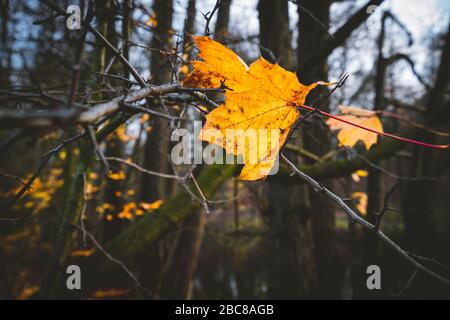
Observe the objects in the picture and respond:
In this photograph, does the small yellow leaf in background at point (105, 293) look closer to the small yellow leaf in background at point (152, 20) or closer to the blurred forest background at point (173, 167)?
the blurred forest background at point (173, 167)

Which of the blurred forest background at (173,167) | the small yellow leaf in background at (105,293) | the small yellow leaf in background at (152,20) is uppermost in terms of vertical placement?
the small yellow leaf in background at (152,20)

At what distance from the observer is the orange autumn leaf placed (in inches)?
30.1

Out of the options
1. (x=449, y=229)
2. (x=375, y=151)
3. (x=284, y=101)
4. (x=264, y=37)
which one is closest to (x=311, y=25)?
(x=264, y=37)

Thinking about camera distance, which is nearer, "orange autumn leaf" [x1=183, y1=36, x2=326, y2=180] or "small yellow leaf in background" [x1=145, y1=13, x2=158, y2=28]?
"orange autumn leaf" [x1=183, y1=36, x2=326, y2=180]

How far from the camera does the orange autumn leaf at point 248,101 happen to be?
76 cm

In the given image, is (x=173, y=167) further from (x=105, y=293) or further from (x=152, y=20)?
(x=105, y=293)

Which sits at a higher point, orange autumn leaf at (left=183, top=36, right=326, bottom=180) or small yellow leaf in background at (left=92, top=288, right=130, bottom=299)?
orange autumn leaf at (left=183, top=36, right=326, bottom=180)

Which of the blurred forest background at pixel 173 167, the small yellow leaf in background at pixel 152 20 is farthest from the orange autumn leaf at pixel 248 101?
the small yellow leaf in background at pixel 152 20

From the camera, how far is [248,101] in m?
0.81

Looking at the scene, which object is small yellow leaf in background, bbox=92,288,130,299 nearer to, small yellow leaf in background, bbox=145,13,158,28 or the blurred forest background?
the blurred forest background

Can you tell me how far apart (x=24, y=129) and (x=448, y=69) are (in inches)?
180

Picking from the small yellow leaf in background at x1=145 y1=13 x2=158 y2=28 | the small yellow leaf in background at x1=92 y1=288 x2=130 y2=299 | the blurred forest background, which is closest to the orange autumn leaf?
the blurred forest background

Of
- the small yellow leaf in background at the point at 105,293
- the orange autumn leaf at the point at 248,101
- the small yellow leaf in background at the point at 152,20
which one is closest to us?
the orange autumn leaf at the point at 248,101

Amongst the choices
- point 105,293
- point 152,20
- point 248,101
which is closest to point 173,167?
point 248,101
